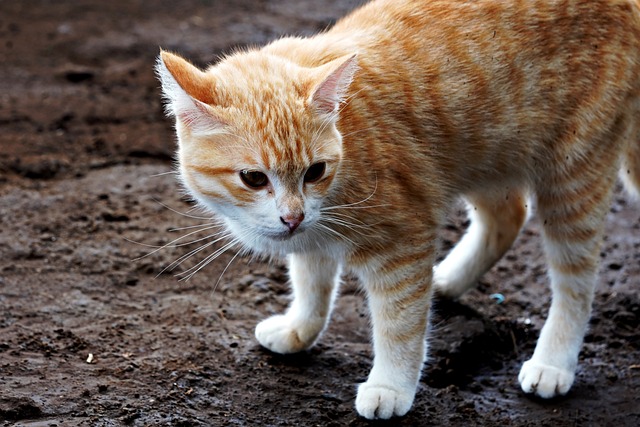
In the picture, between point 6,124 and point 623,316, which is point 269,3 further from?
point 623,316

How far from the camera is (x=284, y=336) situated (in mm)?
3883

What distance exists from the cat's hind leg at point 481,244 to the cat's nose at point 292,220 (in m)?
1.58

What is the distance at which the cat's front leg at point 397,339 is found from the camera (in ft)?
11.2

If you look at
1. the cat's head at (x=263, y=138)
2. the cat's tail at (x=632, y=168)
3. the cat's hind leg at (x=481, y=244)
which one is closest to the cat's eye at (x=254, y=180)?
the cat's head at (x=263, y=138)

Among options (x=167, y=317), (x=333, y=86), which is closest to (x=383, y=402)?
(x=167, y=317)

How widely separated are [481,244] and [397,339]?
1.10m

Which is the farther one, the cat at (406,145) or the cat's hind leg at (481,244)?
the cat's hind leg at (481,244)

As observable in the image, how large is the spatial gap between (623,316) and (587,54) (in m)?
1.51

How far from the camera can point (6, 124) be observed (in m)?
5.71

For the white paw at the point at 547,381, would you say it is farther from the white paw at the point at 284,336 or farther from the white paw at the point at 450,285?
the white paw at the point at 284,336

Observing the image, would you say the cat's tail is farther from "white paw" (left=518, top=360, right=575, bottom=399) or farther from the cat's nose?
the cat's nose

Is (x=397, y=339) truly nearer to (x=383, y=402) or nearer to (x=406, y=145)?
(x=383, y=402)

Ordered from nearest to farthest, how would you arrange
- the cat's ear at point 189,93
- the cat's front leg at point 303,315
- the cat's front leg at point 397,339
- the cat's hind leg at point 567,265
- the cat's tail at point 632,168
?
the cat's ear at point 189,93 < the cat's front leg at point 397,339 < the cat's hind leg at point 567,265 < the cat's front leg at point 303,315 < the cat's tail at point 632,168

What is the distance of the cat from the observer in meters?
2.99
